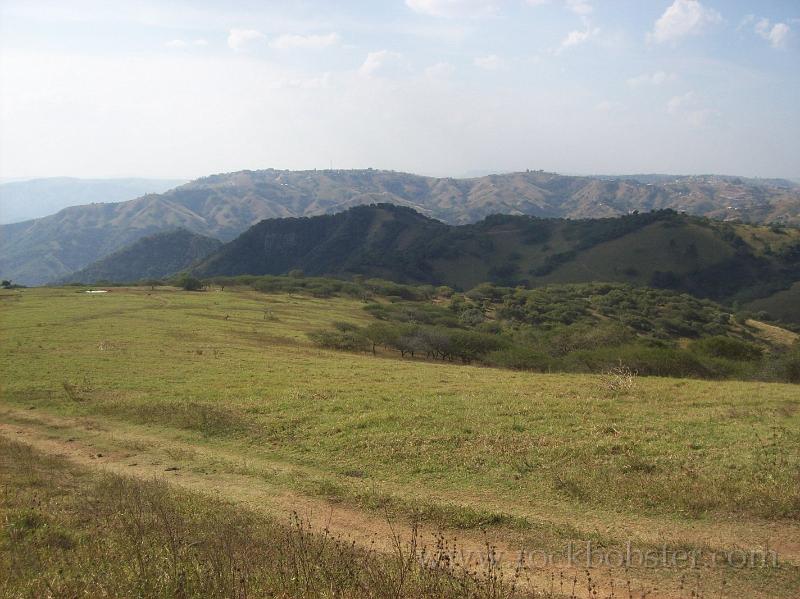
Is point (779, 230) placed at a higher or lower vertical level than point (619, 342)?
higher

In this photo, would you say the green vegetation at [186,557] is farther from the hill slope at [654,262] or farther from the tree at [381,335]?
Result: the hill slope at [654,262]

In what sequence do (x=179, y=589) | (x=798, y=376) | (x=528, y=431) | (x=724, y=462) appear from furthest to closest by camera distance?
1. (x=798, y=376)
2. (x=528, y=431)
3. (x=724, y=462)
4. (x=179, y=589)

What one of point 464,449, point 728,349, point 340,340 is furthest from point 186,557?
point 728,349

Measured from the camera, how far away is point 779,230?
18112 centimetres

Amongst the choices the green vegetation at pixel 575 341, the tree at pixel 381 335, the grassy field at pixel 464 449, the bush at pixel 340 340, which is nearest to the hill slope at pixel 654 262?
the green vegetation at pixel 575 341

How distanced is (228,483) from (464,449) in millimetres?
6783

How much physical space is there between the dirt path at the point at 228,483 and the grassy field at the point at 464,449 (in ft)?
0.21

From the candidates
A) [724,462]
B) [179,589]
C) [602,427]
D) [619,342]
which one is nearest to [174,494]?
[179,589]

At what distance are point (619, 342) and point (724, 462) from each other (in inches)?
1554

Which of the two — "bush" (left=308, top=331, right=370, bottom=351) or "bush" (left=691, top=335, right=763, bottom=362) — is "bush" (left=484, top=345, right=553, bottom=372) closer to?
"bush" (left=308, top=331, right=370, bottom=351)

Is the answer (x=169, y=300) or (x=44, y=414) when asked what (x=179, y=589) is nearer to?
(x=44, y=414)

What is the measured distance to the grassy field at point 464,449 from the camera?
34.4 ft

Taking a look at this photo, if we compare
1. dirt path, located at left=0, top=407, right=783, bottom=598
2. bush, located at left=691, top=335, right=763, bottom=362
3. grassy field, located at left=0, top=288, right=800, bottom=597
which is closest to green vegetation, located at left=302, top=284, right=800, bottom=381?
bush, located at left=691, top=335, right=763, bottom=362

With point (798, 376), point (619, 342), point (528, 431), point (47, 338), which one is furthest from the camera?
point (619, 342)
